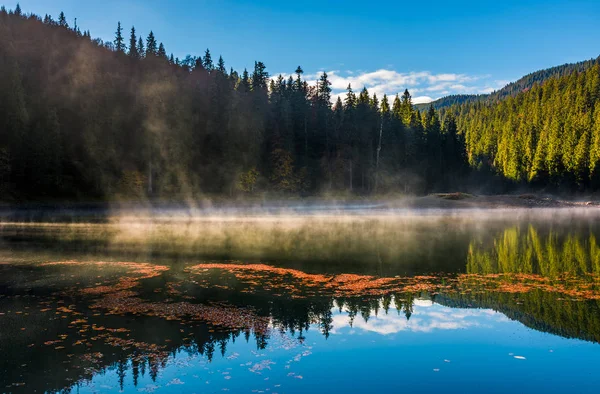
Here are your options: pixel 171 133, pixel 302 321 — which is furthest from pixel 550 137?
pixel 302 321

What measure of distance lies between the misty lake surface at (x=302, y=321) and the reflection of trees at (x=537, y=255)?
0.15m

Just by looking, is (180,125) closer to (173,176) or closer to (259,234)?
(173,176)

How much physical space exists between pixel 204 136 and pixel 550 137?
8193 cm

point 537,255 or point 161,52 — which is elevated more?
point 161,52

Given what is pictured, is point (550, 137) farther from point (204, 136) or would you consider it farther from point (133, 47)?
point (133, 47)

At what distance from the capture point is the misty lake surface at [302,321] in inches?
305

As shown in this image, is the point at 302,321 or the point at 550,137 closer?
the point at 302,321

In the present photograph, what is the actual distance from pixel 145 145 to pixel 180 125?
6841mm

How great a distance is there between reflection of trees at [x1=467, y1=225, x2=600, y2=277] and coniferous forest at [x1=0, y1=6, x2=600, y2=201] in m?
49.6

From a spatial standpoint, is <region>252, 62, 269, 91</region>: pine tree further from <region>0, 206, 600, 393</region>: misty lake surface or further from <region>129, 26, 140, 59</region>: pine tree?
<region>0, 206, 600, 393</region>: misty lake surface

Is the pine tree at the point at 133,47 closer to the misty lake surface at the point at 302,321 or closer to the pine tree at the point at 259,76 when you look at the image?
the pine tree at the point at 259,76

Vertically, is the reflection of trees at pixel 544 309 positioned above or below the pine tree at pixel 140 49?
below

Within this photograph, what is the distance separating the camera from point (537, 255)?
20578 mm

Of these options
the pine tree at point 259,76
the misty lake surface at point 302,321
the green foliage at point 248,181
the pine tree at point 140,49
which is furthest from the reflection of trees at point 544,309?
the pine tree at point 140,49
